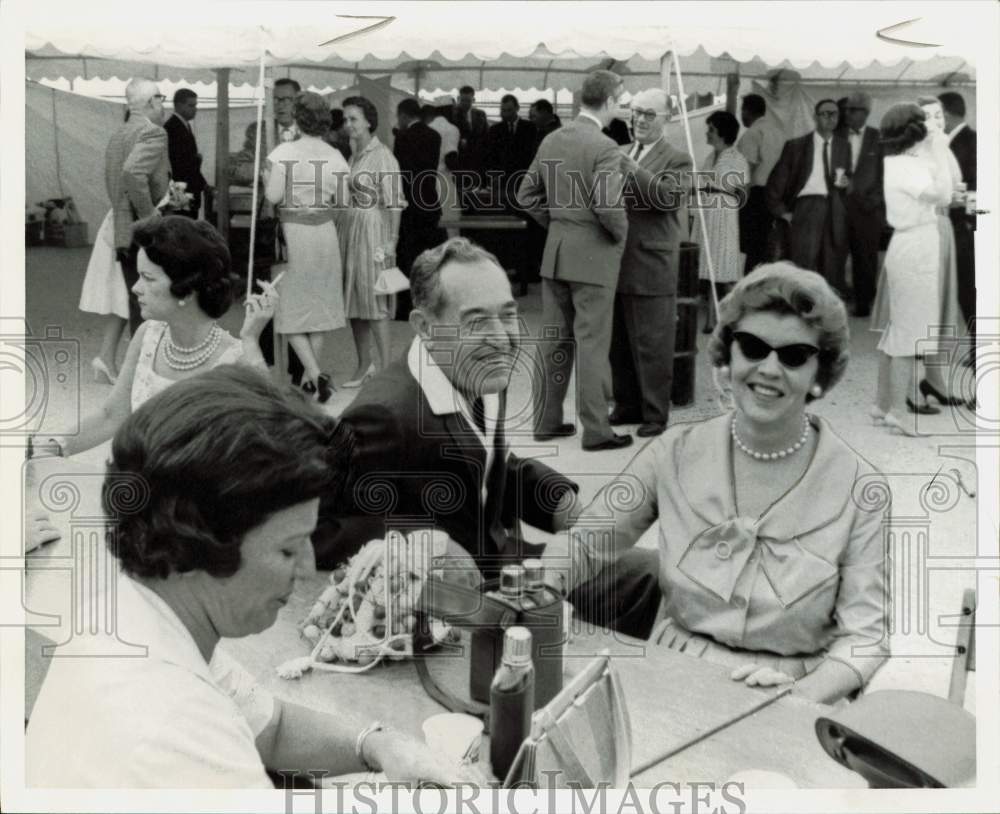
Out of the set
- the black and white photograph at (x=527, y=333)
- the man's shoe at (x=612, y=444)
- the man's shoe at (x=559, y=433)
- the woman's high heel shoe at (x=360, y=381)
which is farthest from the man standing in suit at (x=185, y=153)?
the man's shoe at (x=612, y=444)

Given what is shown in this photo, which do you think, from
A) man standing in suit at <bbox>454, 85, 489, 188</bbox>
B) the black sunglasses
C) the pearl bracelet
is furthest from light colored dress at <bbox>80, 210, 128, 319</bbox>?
the black sunglasses

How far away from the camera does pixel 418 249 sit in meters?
3.33

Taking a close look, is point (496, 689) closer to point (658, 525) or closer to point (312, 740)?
point (312, 740)

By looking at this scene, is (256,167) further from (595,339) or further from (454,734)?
(454,734)

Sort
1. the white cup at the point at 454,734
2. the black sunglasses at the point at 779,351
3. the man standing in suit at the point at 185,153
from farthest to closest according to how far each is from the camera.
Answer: the man standing in suit at the point at 185,153, the black sunglasses at the point at 779,351, the white cup at the point at 454,734

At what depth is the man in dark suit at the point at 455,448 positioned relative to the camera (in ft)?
Answer: 10.8

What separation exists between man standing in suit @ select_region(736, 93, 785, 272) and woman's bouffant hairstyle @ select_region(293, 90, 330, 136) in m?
1.11

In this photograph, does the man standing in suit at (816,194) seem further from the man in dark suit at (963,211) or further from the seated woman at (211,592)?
the seated woman at (211,592)

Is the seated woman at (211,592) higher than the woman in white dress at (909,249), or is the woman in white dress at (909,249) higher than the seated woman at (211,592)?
the woman in white dress at (909,249)

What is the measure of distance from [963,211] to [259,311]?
1933 mm

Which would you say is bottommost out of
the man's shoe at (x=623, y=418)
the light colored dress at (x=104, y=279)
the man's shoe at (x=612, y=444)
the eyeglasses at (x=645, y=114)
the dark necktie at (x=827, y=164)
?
the man's shoe at (x=612, y=444)

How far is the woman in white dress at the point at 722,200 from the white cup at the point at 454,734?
3.96ft

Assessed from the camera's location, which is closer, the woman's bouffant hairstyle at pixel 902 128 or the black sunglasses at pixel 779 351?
the black sunglasses at pixel 779 351

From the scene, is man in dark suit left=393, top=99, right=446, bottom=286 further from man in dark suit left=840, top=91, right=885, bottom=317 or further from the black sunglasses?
man in dark suit left=840, top=91, right=885, bottom=317
